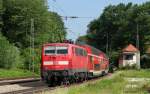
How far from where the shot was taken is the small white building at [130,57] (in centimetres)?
12131

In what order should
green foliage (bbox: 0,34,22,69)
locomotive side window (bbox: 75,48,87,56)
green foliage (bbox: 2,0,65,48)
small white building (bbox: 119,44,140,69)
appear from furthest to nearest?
small white building (bbox: 119,44,140,69), green foliage (bbox: 2,0,65,48), green foliage (bbox: 0,34,22,69), locomotive side window (bbox: 75,48,87,56)

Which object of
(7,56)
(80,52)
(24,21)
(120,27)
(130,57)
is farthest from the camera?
(120,27)

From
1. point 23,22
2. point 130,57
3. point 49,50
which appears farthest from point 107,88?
point 130,57

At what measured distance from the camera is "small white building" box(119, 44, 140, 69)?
121312 mm

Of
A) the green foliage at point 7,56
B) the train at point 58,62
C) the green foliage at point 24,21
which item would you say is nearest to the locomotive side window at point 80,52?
the train at point 58,62

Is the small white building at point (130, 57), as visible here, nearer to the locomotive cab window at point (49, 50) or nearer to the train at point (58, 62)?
the train at point (58, 62)

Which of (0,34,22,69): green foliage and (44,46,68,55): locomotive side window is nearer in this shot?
(44,46,68,55): locomotive side window

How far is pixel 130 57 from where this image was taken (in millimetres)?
125062

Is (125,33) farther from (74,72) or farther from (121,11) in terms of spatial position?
(74,72)

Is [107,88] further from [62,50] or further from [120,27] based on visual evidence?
[120,27]

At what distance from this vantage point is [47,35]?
95562mm

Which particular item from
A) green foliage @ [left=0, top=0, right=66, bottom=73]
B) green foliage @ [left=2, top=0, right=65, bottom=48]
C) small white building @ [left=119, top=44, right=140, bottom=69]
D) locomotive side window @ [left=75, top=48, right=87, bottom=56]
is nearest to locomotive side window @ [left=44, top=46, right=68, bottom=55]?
locomotive side window @ [left=75, top=48, right=87, bottom=56]

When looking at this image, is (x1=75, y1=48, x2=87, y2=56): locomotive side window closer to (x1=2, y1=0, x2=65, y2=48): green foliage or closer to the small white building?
(x1=2, y1=0, x2=65, y2=48): green foliage

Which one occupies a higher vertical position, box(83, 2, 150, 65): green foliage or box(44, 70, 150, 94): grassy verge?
box(83, 2, 150, 65): green foliage
